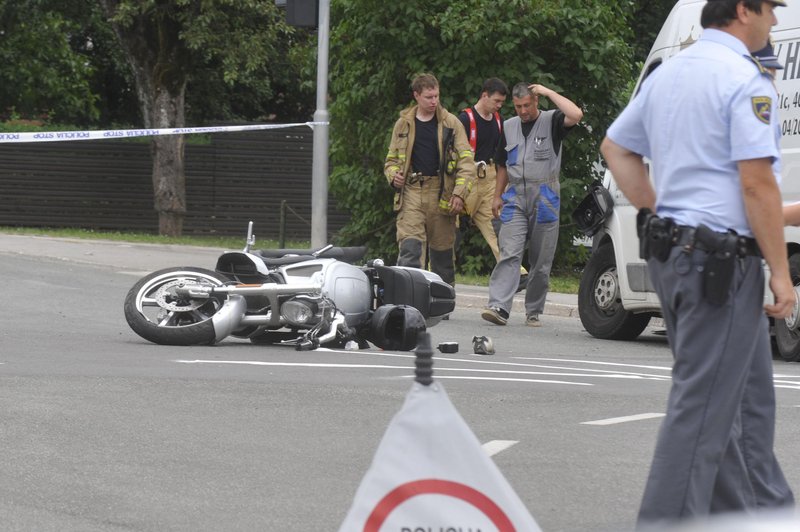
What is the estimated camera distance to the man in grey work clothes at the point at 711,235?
4277 mm

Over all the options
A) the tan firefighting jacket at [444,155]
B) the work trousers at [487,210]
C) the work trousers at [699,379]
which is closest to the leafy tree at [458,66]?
the work trousers at [487,210]

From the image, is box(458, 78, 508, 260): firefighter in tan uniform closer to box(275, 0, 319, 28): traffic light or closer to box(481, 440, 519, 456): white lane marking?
box(275, 0, 319, 28): traffic light

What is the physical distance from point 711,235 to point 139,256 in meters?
16.5

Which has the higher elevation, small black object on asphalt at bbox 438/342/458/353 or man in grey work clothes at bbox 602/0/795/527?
man in grey work clothes at bbox 602/0/795/527

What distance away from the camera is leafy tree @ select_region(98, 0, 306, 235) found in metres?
26.7

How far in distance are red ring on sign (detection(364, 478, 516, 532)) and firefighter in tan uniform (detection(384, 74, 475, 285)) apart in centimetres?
917

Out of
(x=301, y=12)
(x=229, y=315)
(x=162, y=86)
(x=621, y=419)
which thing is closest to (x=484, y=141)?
(x=301, y=12)

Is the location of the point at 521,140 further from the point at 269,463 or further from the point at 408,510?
the point at 408,510

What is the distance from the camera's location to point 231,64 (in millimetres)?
26750

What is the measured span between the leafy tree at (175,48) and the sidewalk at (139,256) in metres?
4.73

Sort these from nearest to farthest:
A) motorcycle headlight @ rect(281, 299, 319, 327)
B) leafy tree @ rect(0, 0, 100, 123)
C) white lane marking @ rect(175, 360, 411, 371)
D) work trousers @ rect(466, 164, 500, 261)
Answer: white lane marking @ rect(175, 360, 411, 371) → motorcycle headlight @ rect(281, 299, 319, 327) → work trousers @ rect(466, 164, 500, 261) → leafy tree @ rect(0, 0, 100, 123)

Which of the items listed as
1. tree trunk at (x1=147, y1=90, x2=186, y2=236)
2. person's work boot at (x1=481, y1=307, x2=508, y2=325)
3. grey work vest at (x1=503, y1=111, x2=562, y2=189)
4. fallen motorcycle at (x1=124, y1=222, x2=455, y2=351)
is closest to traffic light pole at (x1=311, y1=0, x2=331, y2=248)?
person's work boot at (x1=481, y1=307, x2=508, y2=325)

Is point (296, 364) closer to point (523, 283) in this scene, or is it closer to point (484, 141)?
point (484, 141)

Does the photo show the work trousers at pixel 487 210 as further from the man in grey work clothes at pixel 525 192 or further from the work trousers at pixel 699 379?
the work trousers at pixel 699 379
